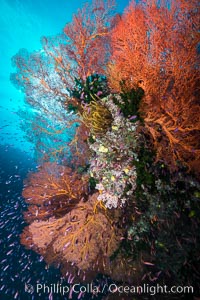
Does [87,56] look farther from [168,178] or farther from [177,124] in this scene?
[168,178]

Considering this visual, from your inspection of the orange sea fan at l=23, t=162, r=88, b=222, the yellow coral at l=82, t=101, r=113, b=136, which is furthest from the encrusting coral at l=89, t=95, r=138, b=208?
the orange sea fan at l=23, t=162, r=88, b=222

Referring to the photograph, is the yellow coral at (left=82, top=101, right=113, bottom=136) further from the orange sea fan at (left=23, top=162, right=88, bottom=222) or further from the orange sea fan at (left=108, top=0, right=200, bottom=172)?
the orange sea fan at (left=23, top=162, right=88, bottom=222)

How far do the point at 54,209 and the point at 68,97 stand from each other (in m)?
3.70

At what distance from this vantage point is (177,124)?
3.44m

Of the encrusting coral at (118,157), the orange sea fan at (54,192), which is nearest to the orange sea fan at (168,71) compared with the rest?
the encrusting coral at (118,157)

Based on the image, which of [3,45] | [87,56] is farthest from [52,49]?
[3,45]

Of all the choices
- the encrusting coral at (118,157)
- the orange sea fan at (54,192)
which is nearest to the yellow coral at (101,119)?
the encrusting coral at (118,157)

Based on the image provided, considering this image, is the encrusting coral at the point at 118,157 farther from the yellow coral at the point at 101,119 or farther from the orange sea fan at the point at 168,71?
the orange sea fan at the point at 168,71

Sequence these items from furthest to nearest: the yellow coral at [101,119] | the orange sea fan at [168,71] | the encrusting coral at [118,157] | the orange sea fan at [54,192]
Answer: the orange sea fan at [54,192] → the yellow coral at [101,119] → the encrusting coral at [118,157] → the orange sea fan at [168,71]

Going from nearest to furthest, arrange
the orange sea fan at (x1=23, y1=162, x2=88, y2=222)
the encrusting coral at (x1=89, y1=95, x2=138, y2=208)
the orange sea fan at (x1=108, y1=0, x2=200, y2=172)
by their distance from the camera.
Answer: the orange sea fan at (x1=108, y1=0, x2=200, y2=172) → the encrusting coral at (x1=89, y1=95, x2=138, y2=208) → the orange sea fan at (x1=23, y1=162, x2=88, y2=222)

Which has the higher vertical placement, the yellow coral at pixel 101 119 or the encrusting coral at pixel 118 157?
the yellow coral at pixel 101 119

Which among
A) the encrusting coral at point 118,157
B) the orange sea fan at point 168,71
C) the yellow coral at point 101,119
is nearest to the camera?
the orange sea fan at point 168,71

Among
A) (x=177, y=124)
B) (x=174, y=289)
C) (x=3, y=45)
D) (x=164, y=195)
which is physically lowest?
(x=174, y=289)

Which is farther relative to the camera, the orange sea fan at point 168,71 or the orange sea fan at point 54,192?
the orange sea fan at point 54,192
